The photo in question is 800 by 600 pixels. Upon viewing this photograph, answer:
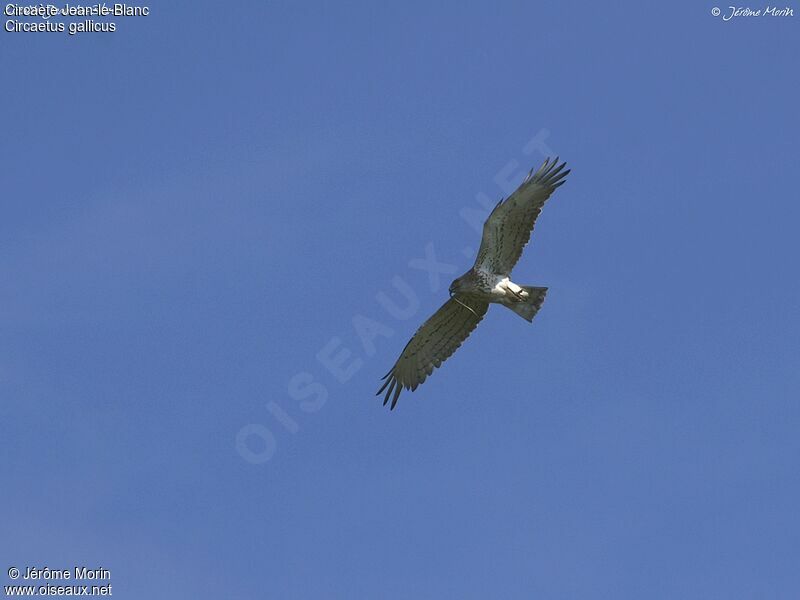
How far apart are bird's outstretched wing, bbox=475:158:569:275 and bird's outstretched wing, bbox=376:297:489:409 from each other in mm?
1051

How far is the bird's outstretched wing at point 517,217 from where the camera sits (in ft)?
66.8

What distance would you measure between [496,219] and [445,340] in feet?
8.49

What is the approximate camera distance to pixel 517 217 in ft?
67.3

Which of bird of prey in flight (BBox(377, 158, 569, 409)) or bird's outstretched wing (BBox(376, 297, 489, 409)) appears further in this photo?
bird's outstretched wing (BBox(376, 297, 489, 409))

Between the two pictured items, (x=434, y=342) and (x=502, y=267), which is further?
(x=434, y=342)

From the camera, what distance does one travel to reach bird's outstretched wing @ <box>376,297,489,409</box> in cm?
2173

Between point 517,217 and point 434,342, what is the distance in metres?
2.82

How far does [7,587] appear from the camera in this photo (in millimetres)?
19344

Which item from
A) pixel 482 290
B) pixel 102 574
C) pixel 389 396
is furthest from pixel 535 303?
pixel 102 574

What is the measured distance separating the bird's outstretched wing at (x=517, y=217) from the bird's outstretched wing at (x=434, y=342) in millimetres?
1051

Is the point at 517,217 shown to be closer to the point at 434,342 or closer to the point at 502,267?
the point at 502,267

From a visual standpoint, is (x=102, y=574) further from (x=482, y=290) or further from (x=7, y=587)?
(x=482, y=290)


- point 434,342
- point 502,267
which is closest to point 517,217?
point 502,267

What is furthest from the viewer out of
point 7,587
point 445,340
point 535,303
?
point 445,340
